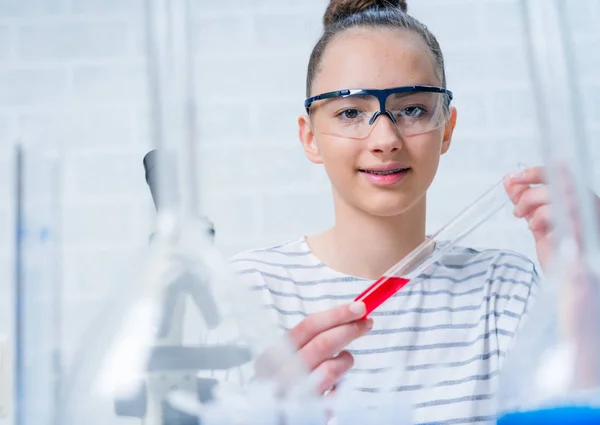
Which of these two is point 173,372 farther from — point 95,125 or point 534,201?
point 95,125

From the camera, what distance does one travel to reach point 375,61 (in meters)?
0.89

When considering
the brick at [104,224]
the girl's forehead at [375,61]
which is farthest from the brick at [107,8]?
the girl's forehead at [375,61]

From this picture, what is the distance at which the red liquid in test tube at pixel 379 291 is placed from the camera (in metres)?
0.65

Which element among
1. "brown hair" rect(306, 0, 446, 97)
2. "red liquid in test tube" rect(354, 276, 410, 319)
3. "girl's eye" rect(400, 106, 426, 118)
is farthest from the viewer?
"brown hair" rect(306, 0, 446, 97)

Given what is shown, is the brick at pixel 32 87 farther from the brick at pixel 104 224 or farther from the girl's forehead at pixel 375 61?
the girl's forehead at pixel 375 61

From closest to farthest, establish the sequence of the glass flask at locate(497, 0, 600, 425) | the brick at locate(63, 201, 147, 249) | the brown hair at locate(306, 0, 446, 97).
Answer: the glass flask at locate(497, 0, 600, 425), the brown hair at locate(306, 0, 446, 97), the brick at locate(63, 201, 147, 249)

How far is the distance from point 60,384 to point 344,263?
24.1 inches

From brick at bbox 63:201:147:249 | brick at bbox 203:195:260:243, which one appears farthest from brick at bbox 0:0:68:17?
brick at bbox 203:195:260:243

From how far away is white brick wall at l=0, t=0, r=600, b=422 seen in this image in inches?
54.6

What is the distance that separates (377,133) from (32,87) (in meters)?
0.86

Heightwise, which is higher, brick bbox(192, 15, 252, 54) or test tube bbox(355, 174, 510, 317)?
brick bbox(192, 15, 252, 54)

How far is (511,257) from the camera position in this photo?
1.10m

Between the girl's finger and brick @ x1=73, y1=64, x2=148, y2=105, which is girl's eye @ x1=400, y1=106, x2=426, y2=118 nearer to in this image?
the girl's finger

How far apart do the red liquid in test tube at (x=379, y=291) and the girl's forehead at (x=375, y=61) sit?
0.29 meters
